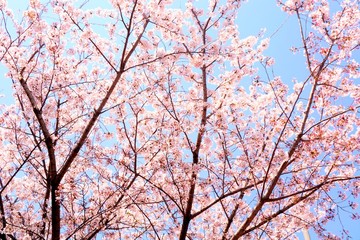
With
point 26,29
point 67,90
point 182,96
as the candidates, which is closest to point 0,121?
point 67,90

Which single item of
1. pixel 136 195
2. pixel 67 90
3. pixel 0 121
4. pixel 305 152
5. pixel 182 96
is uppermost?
pixel 182 96

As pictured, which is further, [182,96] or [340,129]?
[182,96]

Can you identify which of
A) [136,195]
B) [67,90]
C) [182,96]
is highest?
[182,96]

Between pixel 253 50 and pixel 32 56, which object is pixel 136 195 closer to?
pixel 32 56

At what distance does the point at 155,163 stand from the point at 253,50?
3.31m

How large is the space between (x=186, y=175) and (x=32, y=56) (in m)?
3.80

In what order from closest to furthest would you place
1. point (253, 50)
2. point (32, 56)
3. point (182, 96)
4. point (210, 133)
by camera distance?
point (32, 56) → point (210, 133) → point (253, 50) → point (182, 96)

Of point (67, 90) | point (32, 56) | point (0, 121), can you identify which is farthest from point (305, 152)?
point (0, 121)

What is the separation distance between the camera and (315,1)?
6266 mm

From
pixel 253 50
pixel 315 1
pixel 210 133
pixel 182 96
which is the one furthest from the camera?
pixel 182 96

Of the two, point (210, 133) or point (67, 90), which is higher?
point (67, 90)

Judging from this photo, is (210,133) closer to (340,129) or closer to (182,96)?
(182,96)

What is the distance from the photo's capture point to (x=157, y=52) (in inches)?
281

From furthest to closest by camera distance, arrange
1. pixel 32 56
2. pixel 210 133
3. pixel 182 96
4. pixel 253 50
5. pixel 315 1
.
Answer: pixel 182 96, pixel 253 50, pixel 210 133, pixel 32 56, pixel 315 1
